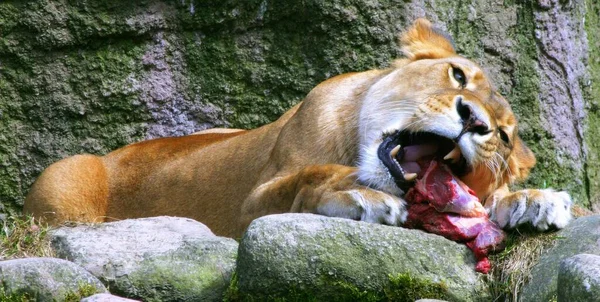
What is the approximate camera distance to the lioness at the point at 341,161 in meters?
5.04

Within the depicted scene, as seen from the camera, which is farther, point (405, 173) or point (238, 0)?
point (238, 0)

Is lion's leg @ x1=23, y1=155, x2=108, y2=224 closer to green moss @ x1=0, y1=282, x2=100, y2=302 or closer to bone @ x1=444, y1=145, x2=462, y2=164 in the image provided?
bone @ x1=444, y1=145, x2=462, y2=164

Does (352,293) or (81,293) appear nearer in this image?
(81,293)

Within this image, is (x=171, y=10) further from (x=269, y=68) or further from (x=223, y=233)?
(x=223, y=233)

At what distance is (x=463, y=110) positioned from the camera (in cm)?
514

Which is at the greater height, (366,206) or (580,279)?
(580,279)

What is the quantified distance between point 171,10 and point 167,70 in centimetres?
40

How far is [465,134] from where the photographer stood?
5.03 m

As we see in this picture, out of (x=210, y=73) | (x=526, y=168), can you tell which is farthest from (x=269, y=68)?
(x=526, y=168)

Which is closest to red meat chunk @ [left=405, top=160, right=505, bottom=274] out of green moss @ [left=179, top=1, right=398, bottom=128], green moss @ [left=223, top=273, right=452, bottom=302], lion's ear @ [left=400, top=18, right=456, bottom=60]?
green moss @ [left=223, top=273, right=452, bottom=302]

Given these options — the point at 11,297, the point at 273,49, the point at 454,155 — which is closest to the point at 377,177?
the point at 454,155

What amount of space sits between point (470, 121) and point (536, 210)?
555 mm

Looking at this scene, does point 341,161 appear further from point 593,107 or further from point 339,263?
point 593,107

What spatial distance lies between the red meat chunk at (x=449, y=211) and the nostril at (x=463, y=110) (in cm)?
25
